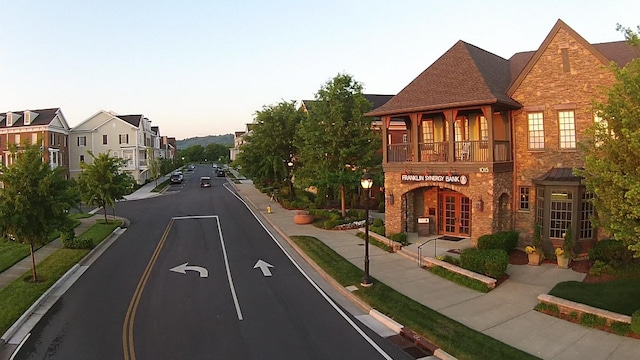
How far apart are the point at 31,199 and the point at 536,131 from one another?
22357mm

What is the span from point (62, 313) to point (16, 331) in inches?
59.5

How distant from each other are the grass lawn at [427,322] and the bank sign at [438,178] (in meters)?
6.36

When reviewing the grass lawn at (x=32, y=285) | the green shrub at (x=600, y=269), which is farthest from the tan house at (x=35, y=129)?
the green shrub at (x=600, y=269)

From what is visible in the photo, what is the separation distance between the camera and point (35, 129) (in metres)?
54.1

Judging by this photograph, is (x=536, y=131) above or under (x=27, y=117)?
under

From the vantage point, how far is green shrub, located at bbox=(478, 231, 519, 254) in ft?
61.1

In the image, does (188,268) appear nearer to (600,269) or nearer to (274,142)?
(600,269)

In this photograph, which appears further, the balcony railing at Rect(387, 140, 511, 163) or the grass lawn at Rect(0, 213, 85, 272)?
the balcony railing at Rect(387, 140, 511, 163)

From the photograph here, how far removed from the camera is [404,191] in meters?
Answer: 22.8

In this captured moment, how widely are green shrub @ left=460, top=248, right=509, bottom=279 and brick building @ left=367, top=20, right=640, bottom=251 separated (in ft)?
11.3

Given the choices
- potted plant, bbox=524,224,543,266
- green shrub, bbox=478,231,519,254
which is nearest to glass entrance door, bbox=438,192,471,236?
green shrub, bbox=478,231,519,254

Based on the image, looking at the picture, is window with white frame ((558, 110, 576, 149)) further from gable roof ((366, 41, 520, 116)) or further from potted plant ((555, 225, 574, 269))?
potted plant ((555, 225, 574, 269))

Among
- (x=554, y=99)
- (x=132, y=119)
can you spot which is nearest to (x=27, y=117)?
(x=132, y=119)

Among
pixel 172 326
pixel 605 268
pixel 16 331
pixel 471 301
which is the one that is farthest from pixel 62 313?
pixel 605 268
